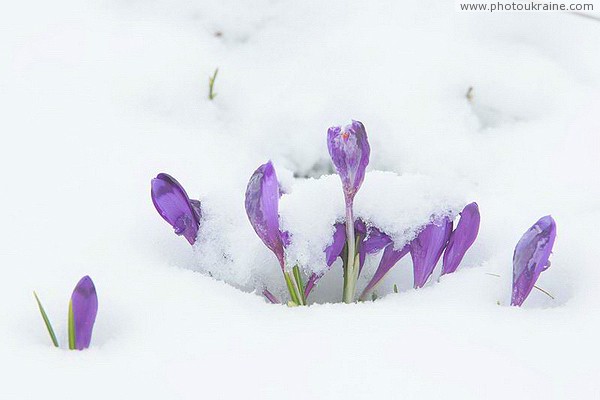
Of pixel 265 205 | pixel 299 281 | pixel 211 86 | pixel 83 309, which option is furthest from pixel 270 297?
pixel 211 86

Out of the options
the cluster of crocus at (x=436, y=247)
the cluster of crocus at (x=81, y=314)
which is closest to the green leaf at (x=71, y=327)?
the cluster of crocus at (x=81, y=314)

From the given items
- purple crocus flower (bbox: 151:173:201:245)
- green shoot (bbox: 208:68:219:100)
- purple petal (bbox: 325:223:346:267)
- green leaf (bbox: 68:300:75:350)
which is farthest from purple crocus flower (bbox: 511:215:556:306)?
green shoot (bbox: 208:68:219:100)

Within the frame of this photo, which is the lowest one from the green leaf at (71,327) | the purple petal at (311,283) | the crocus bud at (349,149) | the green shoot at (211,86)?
the green leaf at (71,327)

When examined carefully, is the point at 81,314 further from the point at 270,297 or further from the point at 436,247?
the point at 436,247

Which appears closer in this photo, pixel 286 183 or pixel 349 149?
pixel 349 149

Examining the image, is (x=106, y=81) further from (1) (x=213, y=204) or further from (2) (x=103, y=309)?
(2) (x=103, y=309)

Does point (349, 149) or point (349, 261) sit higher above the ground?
point (349, 149)

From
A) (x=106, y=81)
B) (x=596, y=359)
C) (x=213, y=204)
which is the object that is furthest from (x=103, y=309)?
(x=106, y=81)

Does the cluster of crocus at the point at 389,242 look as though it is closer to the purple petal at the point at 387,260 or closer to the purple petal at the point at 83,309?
the purple petal at the point at 387,260
